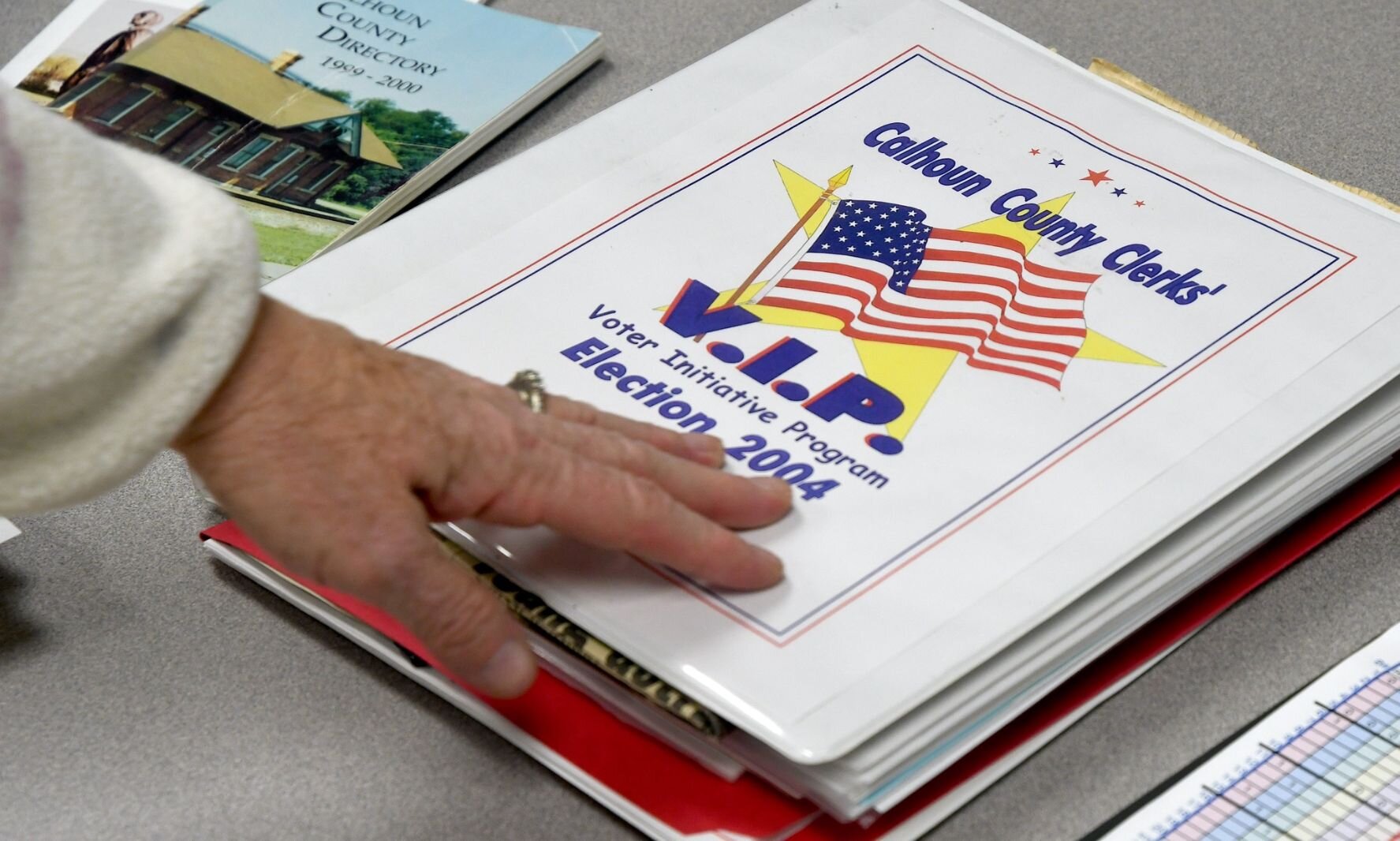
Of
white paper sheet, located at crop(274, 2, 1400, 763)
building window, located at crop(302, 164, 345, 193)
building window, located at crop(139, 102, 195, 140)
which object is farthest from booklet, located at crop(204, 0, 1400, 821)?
building window, located at crop(139, 102, 195, 140)

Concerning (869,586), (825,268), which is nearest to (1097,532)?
(869,586)

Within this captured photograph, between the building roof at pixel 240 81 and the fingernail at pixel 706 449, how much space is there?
13.3 inches

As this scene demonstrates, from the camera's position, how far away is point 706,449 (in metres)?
0.57

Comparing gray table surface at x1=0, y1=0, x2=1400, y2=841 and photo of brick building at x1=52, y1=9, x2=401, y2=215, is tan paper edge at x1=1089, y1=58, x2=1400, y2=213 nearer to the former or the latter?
gray table surface at x1=0, y1=0, x2=1400, y2=841

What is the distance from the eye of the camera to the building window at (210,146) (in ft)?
2.67

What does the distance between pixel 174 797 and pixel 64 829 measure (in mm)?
44

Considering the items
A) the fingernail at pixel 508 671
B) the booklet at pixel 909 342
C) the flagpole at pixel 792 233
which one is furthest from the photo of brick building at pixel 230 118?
the fingernail at pixel 508 671

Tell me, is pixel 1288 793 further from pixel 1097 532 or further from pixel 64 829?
pixel 64 829

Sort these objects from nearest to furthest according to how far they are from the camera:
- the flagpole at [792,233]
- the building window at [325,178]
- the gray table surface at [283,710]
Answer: the gray table surface at [283,710], the flagpole at [792,233], the building window at [325,178]

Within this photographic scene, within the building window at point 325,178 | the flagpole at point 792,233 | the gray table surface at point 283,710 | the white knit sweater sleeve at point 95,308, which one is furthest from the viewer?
the building window at point 325,178

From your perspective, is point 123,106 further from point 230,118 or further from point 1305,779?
point 1305,779

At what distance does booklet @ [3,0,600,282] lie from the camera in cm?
79

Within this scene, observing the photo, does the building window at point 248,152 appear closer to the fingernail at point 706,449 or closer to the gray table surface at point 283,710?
the gray table surface at point 283,710

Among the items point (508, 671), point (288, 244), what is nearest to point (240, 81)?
point (288, 244)
